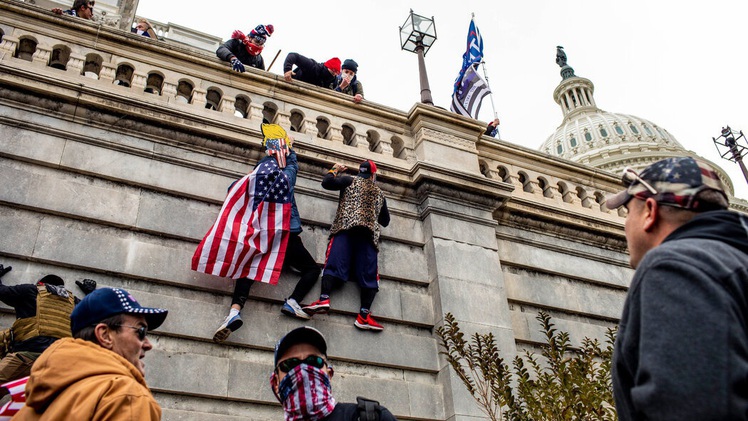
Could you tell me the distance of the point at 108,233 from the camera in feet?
26.8

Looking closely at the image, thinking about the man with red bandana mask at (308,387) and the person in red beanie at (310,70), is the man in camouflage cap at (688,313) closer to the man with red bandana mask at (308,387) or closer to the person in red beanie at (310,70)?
the man with red bandana mask at (308,387)

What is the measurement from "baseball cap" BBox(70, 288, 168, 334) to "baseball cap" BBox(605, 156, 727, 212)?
117 inches

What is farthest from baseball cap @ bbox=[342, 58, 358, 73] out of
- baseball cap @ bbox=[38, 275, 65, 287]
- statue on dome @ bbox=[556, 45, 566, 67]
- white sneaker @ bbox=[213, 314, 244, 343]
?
statue on dome @ bbox=[556, 45, 566, 67]

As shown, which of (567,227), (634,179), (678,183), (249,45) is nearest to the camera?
(678,183)

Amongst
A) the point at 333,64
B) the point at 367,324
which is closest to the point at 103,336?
the point at 367,324

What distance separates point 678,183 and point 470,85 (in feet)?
36.0

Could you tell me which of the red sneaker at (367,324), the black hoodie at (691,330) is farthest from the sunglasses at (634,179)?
the red sneaker at (367,324)

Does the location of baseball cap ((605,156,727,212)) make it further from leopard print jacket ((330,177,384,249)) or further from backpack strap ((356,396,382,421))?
leopard print jacket ((330,177,384,249))

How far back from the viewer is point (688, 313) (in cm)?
238

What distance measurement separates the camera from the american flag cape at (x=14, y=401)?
15.4ft

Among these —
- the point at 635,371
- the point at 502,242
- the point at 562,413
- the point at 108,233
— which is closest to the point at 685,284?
the point at 635,371

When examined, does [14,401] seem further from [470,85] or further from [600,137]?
[600,137]

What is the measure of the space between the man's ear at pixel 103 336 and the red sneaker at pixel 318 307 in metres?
4.56

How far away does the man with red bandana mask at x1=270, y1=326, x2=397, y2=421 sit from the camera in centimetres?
442
